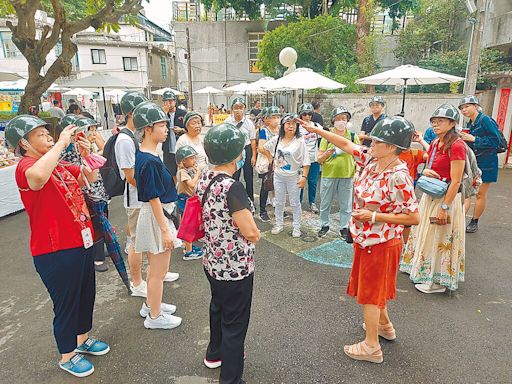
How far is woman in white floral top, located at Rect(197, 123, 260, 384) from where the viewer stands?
6.64ft

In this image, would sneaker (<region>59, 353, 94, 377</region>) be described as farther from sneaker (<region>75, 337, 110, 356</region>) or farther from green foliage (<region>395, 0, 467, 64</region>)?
green foliage (<region>395, 0, 467, 64</region>)

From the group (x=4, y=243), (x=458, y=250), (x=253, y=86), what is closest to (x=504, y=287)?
(x=458, y=250)

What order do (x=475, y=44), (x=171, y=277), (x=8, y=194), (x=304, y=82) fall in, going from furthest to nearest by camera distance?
(x=475, y=44) → (x=304, y=82) → (x=8, y=194) → (x=171, y=277)

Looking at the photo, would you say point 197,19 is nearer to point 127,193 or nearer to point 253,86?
point 253,86

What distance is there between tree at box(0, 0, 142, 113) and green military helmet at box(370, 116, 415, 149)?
7.58 metres

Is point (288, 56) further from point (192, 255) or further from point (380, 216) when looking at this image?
point (380, 216)

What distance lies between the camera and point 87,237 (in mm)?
2410

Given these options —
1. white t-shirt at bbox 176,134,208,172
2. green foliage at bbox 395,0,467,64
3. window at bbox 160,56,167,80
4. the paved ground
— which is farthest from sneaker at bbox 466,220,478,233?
window at bbox 160,56,167,80

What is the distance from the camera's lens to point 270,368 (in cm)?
259

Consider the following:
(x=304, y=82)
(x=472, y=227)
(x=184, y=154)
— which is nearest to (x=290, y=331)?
(x=184, y=154)

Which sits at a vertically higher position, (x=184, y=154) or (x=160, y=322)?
(x=184, y=154)

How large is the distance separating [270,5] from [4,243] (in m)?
19.6

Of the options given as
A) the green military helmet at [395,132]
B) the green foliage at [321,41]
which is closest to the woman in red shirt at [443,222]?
the green military helmet at [395,132]

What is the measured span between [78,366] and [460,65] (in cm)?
1435
